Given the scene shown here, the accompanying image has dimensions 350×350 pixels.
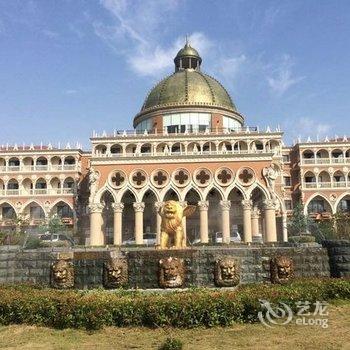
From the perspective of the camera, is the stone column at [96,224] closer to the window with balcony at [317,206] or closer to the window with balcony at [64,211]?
the window with balcony at [64,211]

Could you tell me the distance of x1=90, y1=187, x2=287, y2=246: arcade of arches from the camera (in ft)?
153

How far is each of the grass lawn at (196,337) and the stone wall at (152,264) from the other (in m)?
4.06

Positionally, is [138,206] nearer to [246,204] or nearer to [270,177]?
[246,204]

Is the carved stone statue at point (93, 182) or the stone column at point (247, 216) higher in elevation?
the carved stone statue at point (93, 182)

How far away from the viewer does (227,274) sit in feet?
48.8

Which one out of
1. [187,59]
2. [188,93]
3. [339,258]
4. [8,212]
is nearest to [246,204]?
[188,93]

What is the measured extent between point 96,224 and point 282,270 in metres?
→ 34.3

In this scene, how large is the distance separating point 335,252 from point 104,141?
142 ft

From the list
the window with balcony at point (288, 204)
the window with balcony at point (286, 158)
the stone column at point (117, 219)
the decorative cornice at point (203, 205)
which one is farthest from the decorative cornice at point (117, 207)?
the window with balcony at point (286, 158)

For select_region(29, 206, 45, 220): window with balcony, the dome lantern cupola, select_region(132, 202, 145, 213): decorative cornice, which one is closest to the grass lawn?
select_region(132, 202, 145, 213): decorative cornice

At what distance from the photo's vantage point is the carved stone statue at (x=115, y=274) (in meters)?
15.0

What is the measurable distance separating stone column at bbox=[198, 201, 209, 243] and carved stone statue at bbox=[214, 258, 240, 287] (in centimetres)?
3148

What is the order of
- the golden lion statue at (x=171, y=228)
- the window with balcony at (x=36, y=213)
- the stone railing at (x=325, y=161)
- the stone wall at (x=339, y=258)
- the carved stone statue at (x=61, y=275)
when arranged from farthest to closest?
the stone railing at (x=325, y=161), the window with balcony at (x=36, y=213), the golden lion statue at (x=171, y=228), the stone wall at (x=339, y=258), the carved stone statue at (x=61, y=275)

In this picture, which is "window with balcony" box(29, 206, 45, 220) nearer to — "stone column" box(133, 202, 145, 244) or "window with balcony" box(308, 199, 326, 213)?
"stone column" box(133, 202, 145, 244)
